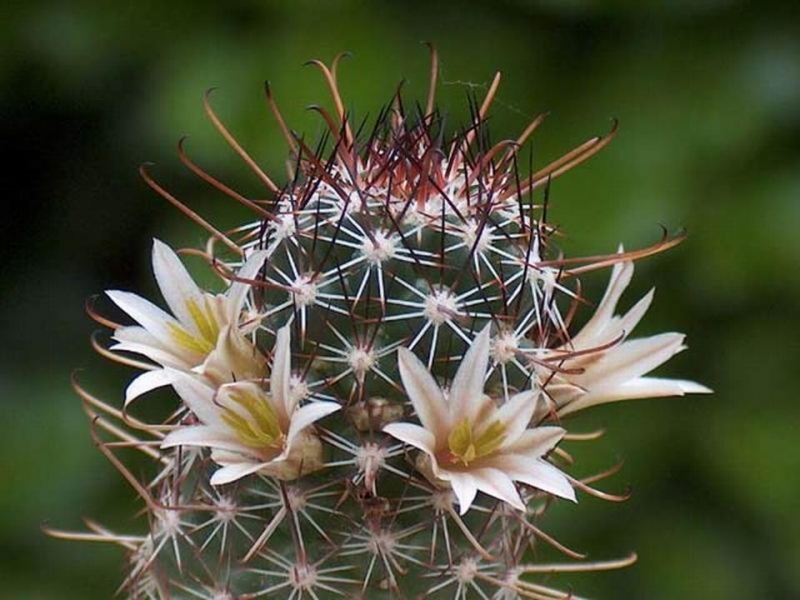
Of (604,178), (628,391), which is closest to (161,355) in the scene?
(628,391)

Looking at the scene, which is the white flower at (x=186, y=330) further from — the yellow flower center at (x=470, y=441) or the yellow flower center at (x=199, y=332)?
the yellow flower center at (x=470, y=441)

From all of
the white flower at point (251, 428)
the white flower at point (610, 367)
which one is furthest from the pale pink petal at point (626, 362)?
the white flower at point (251, 428)

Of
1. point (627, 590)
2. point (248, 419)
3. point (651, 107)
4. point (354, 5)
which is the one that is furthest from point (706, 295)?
point (248, 419)

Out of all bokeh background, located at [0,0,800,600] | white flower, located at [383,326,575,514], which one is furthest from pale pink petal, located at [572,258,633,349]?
bokeh background, located at [0,0,800,600]

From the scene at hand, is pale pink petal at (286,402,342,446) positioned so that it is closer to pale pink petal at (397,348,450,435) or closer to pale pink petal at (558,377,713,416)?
pale pink petal at (397,348,450,435)

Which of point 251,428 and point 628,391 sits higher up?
point 628,391

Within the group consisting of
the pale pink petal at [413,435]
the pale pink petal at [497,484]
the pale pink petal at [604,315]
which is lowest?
the pale pink petal at [497,484]

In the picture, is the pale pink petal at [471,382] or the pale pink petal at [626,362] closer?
the pale pink petal at [471,382]

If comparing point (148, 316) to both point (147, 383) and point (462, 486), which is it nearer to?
point (147, 383)
